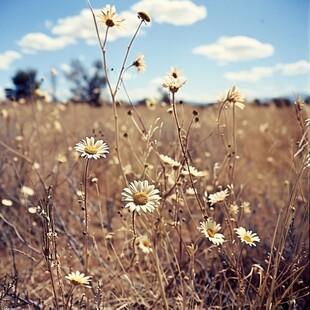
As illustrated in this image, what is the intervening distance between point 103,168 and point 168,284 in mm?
1690

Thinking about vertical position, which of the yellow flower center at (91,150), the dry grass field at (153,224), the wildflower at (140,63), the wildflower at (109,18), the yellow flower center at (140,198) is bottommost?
the dry grass field at (153,224)

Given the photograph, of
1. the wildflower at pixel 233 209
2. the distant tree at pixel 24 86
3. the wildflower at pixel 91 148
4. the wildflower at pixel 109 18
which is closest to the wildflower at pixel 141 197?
the wildflower at pixel 91 148

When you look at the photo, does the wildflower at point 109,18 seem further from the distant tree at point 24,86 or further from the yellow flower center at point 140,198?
the distant tree at point 24,86

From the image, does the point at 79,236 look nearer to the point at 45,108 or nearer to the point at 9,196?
the point at 9,196

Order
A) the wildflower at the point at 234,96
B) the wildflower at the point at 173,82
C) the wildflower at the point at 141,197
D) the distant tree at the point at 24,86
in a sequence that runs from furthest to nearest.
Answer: the distant tree at the point at 24,86, the wildflower at the point at 234,96, the wildflower at the point at 173,82, the wildflower at the point at 141,197

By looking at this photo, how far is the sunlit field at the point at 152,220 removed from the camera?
4.22ft

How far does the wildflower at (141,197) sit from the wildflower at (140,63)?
17.7 inches

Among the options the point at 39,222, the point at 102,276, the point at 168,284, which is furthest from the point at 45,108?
the point at 168,284

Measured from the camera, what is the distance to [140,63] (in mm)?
1457

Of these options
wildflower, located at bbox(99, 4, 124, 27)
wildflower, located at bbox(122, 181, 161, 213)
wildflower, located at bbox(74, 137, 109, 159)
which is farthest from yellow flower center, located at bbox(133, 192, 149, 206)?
wildflower, located at bbox(99, 4, 124, 27)

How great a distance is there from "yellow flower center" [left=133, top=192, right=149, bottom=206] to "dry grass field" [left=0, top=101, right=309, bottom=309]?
0.05 meters

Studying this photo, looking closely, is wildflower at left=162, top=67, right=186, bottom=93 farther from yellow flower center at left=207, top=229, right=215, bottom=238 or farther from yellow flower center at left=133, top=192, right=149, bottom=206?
yellow flower center at left=207, top=229, right=215, bottom=238

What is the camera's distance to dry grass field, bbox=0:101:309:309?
1.33 meters

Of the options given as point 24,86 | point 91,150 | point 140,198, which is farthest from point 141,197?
point 24,86
